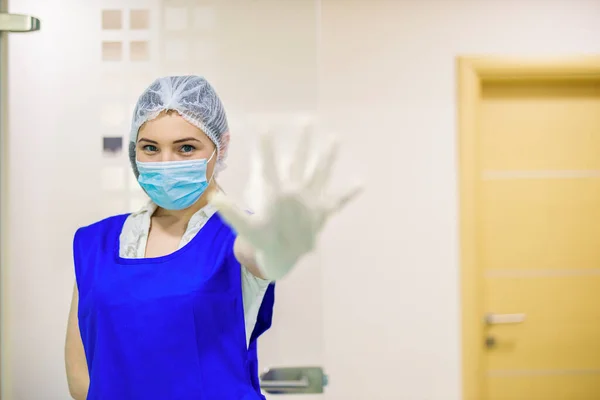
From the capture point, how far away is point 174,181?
0.95 meters

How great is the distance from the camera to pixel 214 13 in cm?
114

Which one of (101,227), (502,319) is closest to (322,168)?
(101,227)

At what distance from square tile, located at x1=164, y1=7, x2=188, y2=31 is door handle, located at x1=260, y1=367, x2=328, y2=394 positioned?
2.73ft

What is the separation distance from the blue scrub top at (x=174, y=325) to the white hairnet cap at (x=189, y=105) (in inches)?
7.9

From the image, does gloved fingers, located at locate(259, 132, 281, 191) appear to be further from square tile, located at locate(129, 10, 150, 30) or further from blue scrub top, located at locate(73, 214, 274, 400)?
square tile, located at locate(129, 10, 150, 30)

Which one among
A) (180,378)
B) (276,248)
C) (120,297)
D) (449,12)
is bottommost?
(180,378)

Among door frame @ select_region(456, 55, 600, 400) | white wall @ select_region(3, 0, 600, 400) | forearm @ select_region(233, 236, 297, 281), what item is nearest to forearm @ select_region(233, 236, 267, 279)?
forearm @ select_region(233, 236, 297, 281)

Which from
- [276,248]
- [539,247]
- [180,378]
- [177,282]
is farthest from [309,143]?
[539,247]

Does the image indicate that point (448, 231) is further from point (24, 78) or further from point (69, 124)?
point (24, 78)

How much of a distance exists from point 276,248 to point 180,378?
1.42ft

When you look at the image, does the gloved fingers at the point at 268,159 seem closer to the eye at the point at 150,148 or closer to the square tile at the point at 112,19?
the eye at the point at 150,148

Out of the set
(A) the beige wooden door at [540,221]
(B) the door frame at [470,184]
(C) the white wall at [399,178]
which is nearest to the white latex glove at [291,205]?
(C) the white wall at [399,178]

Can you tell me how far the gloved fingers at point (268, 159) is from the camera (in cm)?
61

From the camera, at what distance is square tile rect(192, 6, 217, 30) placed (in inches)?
44.8
